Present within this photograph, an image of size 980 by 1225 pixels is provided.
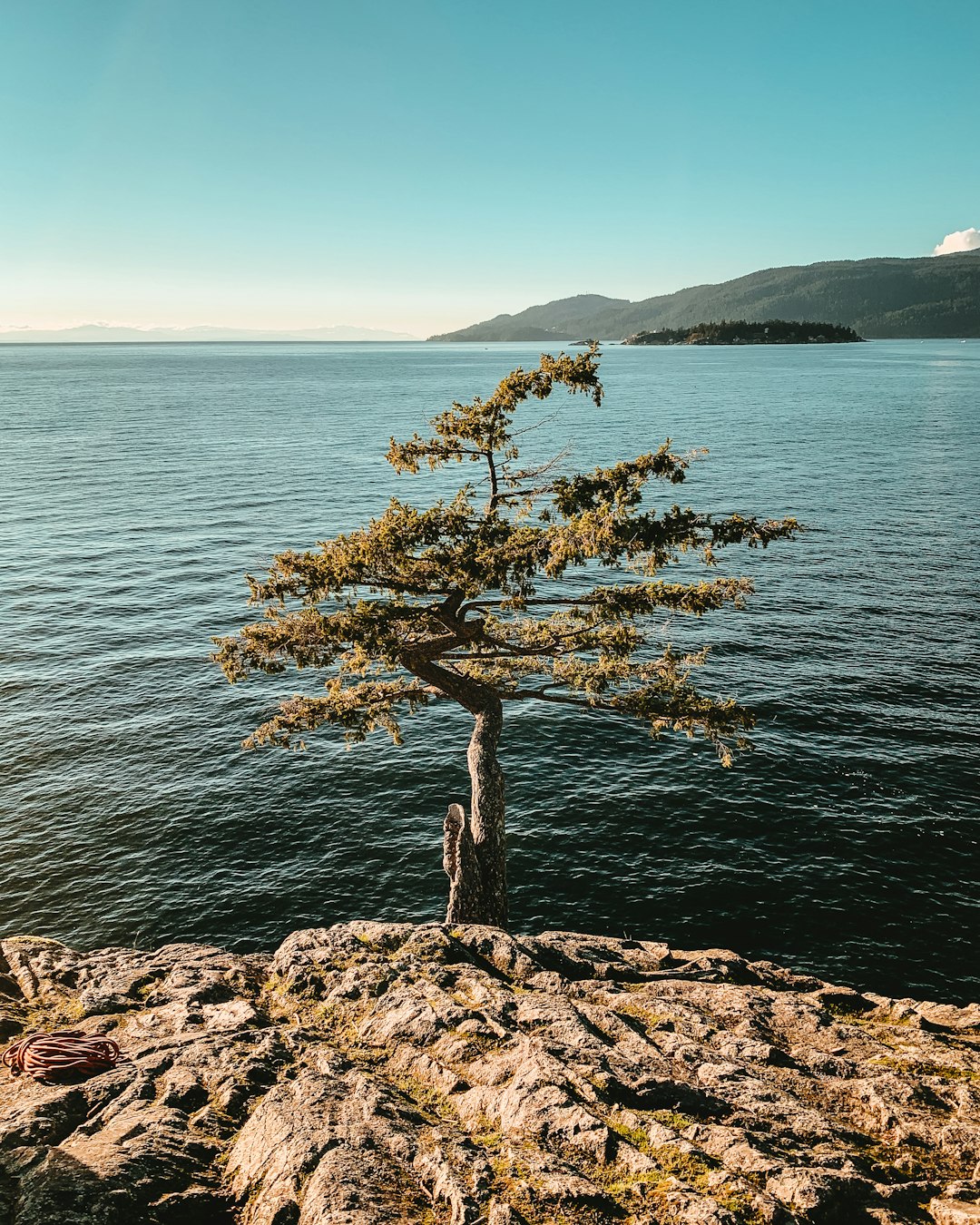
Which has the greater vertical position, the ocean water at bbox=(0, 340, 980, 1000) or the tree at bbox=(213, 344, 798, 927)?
the tree at bbox=(213, 344, 798, 927)

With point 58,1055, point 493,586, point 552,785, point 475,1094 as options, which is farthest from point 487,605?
point 552,785

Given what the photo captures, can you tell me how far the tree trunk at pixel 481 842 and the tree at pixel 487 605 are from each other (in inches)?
1.9

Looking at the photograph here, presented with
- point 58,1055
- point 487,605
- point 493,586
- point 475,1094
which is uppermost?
point 493,586

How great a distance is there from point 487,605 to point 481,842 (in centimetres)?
842

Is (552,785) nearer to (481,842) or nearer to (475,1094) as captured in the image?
(481,842)

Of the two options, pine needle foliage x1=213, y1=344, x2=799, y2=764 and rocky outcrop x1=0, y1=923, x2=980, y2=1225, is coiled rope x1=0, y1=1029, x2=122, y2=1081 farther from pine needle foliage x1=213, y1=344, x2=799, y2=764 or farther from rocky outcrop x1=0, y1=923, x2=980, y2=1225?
pine needle foliage x1=213, y1=344, x2=799, y2=764

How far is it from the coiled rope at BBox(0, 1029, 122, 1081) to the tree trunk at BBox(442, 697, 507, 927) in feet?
39.6

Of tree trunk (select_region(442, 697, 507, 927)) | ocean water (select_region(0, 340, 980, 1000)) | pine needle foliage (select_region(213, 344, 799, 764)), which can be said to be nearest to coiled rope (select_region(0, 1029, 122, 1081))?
pine needle foliage (select_region(213, 344, 799, 764))

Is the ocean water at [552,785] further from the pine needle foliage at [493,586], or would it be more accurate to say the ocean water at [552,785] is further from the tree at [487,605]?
the pine needle foliage at [493,586]

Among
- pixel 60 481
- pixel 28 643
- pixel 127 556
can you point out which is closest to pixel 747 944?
pixel 28 643

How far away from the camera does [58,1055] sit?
16.8m

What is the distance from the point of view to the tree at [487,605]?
74.1 feet

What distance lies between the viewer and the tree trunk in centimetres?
2717

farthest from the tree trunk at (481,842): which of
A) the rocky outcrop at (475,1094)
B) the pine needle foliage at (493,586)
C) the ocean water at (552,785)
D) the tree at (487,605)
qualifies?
the ocean water at (552,785)
